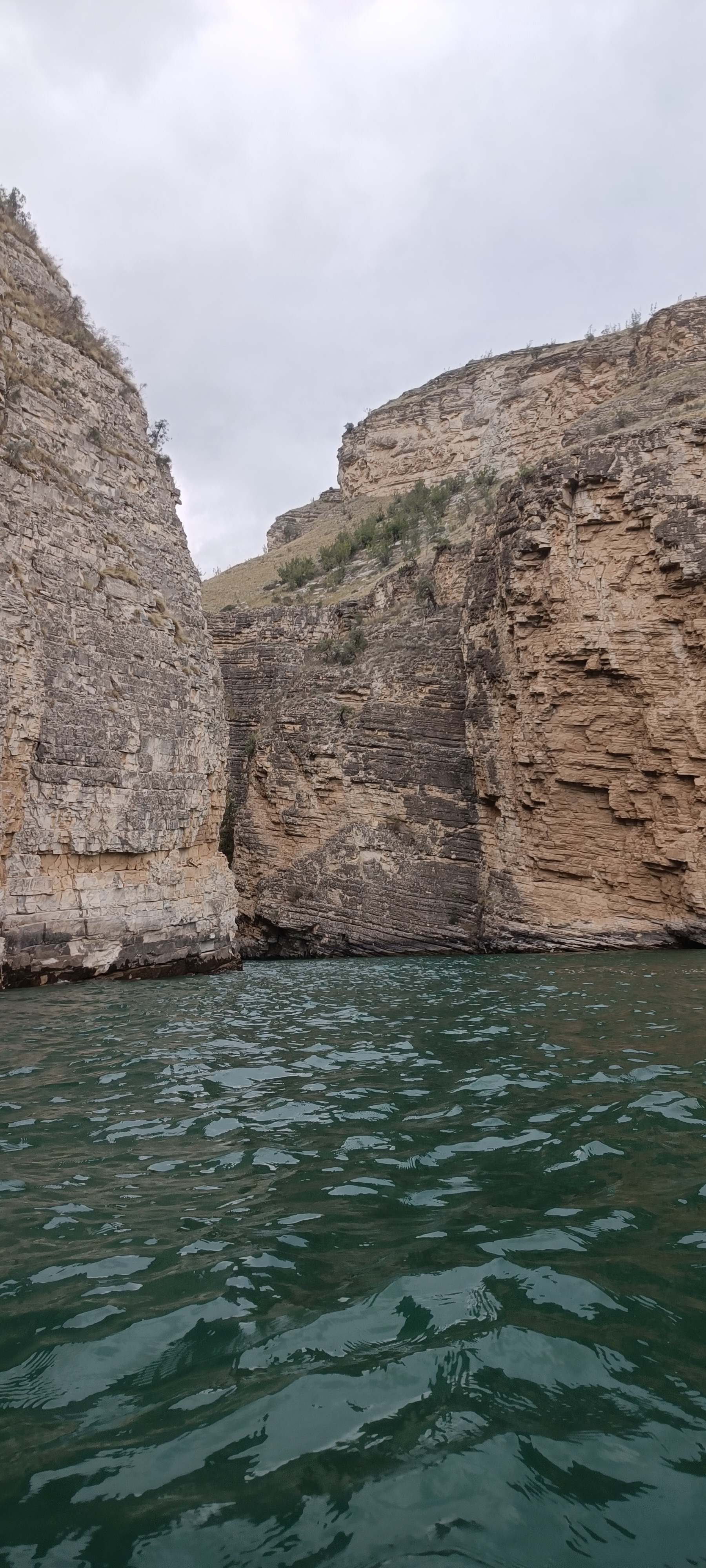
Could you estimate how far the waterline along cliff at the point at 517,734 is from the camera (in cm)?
1842

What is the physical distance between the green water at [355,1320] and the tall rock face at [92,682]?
288 inches

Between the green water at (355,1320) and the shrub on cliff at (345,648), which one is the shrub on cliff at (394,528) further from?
the green water at (355,1320)

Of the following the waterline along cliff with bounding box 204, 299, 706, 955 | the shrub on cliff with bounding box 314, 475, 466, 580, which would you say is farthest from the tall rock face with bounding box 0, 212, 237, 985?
the shrub on cliff with bounding box 314, 475, 466, 580

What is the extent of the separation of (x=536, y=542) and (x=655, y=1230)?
1787cm

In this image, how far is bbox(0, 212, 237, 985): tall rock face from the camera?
496 inches

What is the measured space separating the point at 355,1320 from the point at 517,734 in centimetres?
1829

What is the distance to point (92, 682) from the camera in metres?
13.8

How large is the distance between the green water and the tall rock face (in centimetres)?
732

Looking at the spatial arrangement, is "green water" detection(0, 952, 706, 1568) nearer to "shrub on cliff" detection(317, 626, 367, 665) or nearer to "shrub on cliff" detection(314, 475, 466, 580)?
"shrub on cliff" detection(317, 626, 367, 665)

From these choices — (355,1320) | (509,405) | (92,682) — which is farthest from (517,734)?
(509,405)

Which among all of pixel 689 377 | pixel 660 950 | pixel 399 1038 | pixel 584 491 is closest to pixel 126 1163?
pixel 399 1038

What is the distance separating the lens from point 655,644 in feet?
60.5

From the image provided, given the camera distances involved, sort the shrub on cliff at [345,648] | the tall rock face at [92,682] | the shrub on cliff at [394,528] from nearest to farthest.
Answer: the tall rock face at [92,682] → the shrub on cliff at [345,648] → the shrub on cliff at [394,528]

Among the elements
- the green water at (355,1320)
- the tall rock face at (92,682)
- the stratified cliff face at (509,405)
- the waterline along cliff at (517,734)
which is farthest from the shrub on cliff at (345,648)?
the green water at (355,1320)
